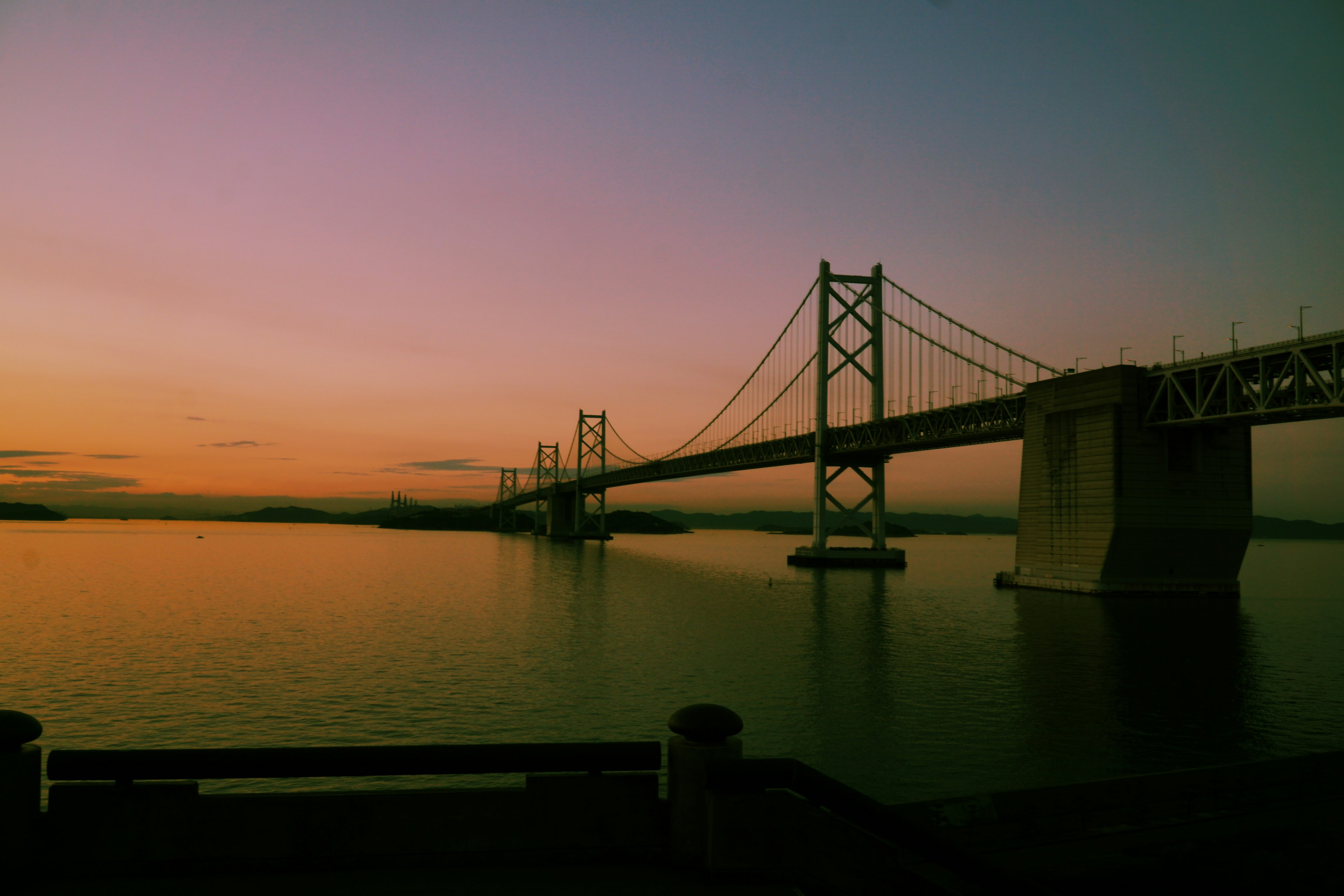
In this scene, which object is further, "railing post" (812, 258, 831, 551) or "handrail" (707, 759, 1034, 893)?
"railing post" (812, 258, 831, 551)

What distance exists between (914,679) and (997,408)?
33.2 m

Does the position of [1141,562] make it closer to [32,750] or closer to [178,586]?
[32,750]

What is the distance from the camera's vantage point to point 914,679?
18734 mm

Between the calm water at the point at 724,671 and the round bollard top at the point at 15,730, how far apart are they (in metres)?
8.71

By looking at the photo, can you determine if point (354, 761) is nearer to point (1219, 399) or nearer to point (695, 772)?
point (695, 772)

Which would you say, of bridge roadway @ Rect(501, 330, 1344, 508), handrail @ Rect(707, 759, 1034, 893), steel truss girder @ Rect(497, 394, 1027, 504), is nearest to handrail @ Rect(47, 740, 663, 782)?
handrail @ Rect(707, 759, 1034, 893)

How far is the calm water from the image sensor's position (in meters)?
13.1

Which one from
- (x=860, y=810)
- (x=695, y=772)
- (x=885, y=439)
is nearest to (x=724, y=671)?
(x=695, y=772)

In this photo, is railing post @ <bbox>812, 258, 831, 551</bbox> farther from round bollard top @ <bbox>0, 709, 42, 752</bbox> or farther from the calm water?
round bollard top @ <bbox>0, 709, 42, 752</bbox>

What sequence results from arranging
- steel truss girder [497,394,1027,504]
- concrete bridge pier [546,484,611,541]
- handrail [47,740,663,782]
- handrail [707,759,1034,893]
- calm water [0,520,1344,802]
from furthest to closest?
1. concrete bridge pier [546,484,611,541]
2. steel truss girder [497,394,1027,504]
3. calm water [0,520,1344,802]
4. handrail [47,740,663,782]
5. handrail [707,759,1034,893]

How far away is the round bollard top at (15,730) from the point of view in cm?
393

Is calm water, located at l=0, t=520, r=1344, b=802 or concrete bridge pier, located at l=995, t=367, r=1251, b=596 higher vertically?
concrete bridge pier, located at l=995, t=367, r=1251, b=596

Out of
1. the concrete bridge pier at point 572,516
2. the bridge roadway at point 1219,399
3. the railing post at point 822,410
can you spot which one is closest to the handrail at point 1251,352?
the bridge roadway at point 1219,399

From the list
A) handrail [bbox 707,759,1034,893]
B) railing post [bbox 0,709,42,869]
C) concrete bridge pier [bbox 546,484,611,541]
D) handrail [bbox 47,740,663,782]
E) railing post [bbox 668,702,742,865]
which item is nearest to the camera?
handrail [bbox 707,759,1034,893]
